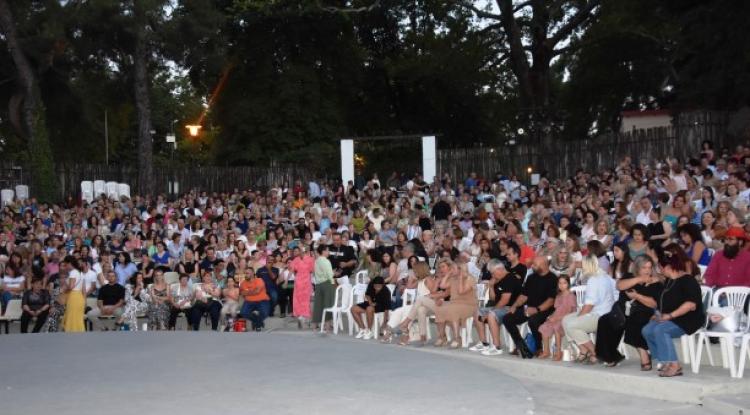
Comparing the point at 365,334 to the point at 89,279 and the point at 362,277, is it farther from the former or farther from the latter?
the point at 89,279

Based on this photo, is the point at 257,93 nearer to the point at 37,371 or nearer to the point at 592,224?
the point at 592,224

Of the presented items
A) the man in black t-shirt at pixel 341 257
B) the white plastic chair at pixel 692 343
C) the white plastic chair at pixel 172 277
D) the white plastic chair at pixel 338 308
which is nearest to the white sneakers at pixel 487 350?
the white plastic chair at pixel 692 343

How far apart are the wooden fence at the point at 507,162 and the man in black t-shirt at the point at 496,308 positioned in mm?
13506

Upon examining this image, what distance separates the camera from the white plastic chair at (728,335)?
10641 millimetres

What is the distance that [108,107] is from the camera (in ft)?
126

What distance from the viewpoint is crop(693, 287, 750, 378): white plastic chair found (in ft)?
34.9

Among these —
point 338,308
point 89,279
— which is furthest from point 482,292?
point 89,279

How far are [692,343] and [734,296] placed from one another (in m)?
0.80

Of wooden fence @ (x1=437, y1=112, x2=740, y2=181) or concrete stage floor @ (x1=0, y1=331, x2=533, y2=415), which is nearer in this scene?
concrete stage floor @ (x1=0, y1=331, x2=533, y2=415)

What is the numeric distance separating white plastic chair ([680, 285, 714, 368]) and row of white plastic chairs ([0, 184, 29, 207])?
68.5ft

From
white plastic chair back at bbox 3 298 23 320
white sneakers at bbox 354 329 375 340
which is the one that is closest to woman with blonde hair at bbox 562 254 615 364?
white sneakers at bbox 354 329 375 340

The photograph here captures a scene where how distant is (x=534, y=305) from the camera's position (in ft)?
42.9

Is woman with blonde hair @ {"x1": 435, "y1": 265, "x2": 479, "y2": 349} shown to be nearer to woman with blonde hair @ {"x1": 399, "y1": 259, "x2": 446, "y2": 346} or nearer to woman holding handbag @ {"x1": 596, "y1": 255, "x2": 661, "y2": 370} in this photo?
woman with blonde hair @ {"x1": 399, "y1": 259, "x2": 446, "y2": 346}

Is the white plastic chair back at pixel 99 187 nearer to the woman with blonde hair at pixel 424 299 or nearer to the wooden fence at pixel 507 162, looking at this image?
the wooden fence at pixel 507 162
